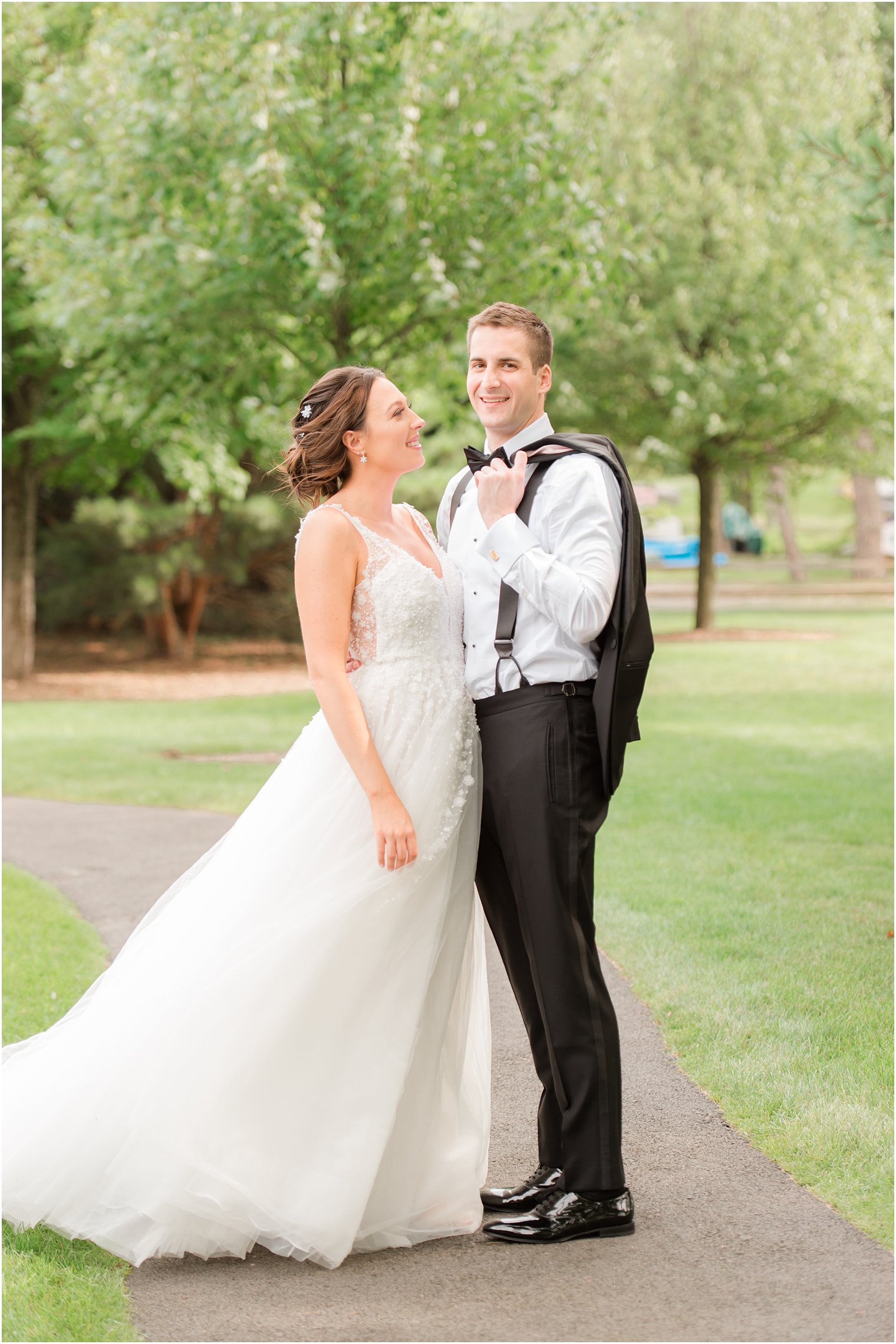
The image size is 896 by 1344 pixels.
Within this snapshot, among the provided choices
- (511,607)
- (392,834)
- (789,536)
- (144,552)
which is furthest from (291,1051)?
(789,536)

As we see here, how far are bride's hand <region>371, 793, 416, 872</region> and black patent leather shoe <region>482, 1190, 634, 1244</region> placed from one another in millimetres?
1013

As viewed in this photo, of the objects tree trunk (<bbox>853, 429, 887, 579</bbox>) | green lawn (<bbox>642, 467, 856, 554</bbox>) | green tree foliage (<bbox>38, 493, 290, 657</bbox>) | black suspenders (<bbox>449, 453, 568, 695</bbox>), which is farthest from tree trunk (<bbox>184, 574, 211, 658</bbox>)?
tree trunk (<bbox>853, 429, 887, 579</bbox>)

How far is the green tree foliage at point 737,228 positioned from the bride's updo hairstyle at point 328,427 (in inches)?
698

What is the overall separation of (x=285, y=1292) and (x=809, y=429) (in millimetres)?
21623

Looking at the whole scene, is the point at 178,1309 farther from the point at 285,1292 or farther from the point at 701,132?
the point at 701,132

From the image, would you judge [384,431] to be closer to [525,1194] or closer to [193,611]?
[525,1194]

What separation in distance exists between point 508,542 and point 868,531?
40593 millimetres

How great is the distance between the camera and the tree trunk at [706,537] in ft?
76.5

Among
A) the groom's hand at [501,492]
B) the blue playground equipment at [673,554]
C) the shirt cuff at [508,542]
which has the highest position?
the blue playground equipment at [673,554]

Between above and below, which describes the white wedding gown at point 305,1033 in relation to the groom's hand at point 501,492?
below

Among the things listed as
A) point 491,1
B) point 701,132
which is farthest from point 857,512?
point 491,1

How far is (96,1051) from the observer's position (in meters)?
3.61

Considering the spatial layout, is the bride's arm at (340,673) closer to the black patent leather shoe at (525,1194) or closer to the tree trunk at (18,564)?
the black patent leather shoe at (525,1194)

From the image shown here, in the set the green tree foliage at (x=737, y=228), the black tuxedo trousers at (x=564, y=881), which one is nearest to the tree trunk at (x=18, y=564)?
the green tree foliage at (x=737, y=228)
